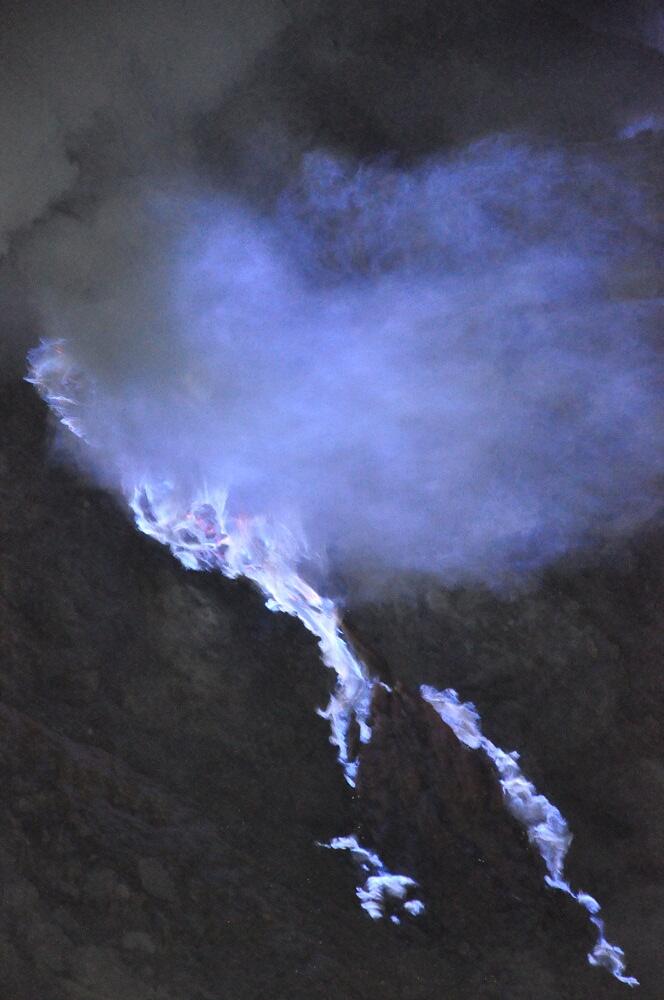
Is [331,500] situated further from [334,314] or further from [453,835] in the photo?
[453,835]

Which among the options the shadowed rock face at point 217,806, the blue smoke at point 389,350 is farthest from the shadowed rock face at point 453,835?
the blue smoke at point 389,350

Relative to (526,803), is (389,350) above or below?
above

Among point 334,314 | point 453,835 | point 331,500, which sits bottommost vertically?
point 453,835

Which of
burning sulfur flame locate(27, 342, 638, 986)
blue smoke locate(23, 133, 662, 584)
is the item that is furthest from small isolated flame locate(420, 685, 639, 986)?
blue smoke locate(23, 133, 662, 584)

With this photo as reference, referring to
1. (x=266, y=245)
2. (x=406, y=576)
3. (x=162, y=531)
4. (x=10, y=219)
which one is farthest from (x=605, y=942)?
(x=10, y=219)

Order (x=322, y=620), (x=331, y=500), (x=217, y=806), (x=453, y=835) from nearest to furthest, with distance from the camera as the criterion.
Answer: (x=217, y=806), (x=453, y=835), (x=322, y=620), (x=331, y=500)

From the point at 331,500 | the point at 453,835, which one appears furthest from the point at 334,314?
the point at 453,835

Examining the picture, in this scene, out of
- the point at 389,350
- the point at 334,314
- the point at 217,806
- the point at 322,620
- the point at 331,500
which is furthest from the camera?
the point at 334,314

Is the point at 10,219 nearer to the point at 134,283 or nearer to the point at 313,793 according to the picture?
the point at 134,283

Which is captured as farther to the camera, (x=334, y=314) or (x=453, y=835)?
(x=334, y=314)
